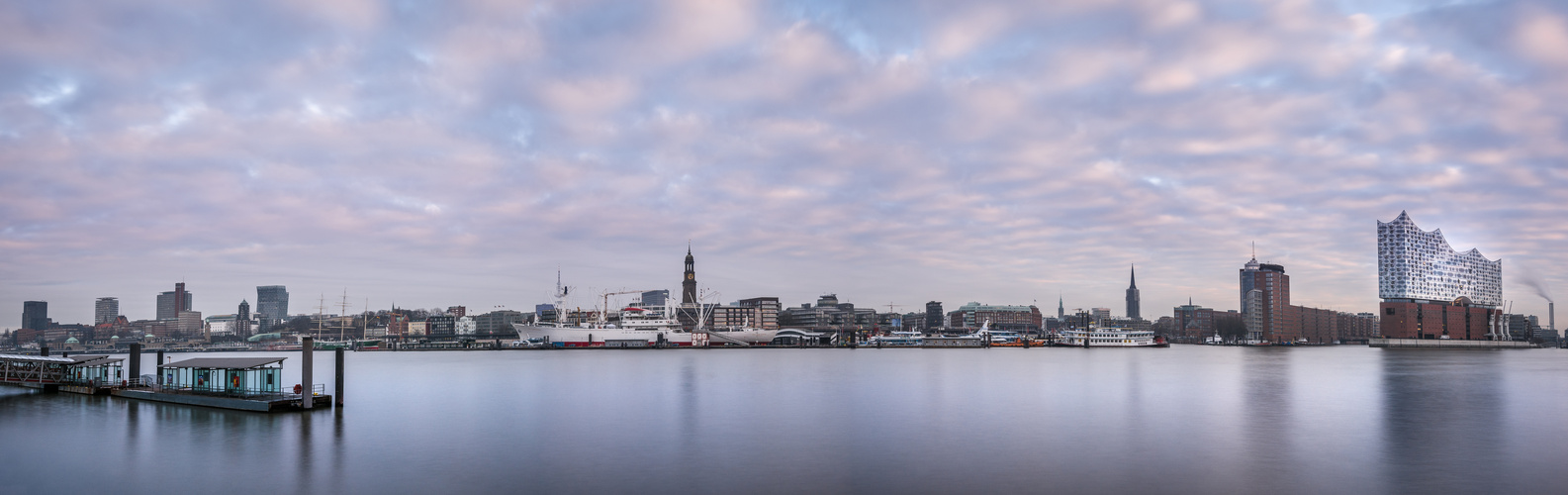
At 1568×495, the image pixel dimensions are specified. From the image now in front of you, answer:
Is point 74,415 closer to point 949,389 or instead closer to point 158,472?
point 158,472

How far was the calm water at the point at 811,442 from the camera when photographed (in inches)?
1117

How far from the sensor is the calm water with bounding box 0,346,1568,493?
28359 millimetres

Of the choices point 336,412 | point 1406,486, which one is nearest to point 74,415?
point 336,412

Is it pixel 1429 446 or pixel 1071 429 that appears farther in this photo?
pixel 1071 429

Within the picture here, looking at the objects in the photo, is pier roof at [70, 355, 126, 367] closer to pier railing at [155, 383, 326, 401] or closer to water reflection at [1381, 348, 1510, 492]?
pier railing at [155, 383, 326, 401]

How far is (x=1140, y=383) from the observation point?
74.9 metres

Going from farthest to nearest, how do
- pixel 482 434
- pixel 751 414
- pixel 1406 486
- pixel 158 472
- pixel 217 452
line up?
1. pixel 751 414
2. pixel 482 434
3. pixel 217 452
4. pixel 158 472
5. pixel 1406 486

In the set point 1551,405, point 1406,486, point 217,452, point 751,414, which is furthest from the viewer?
point 1551,405

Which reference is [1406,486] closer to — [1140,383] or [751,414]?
[751,414]

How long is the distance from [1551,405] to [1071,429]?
3512cm

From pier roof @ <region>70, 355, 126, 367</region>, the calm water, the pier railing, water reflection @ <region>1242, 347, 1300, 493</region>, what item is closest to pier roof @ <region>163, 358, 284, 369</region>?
the pier railing

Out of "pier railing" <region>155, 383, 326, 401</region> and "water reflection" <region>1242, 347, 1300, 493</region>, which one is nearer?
"water reflection" <region>1242, 347, 1300, 493</region>

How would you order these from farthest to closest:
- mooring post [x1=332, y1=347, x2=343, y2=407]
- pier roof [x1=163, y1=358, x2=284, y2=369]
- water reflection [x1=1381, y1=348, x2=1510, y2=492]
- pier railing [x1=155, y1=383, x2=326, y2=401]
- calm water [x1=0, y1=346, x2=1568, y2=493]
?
mooring post [x1=332, y1=347, x2=343, y2=407] < pier roof [x1=163, y1=358, x2=284, y2=369] < pier railing [x1=155, y1=383, x2=326, y2=401] < water reflection [x1=1381, y1=348, x2=1510, y2=492] < calm water [x1=0, y1=346, x2=1568, y2=493]

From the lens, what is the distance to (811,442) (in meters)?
37.1
